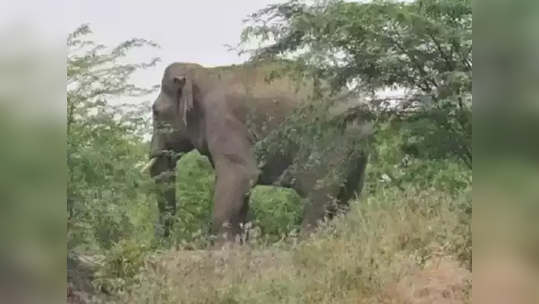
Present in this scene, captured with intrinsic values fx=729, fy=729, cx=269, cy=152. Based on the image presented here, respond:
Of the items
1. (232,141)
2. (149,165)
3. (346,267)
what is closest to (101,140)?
(149,165)

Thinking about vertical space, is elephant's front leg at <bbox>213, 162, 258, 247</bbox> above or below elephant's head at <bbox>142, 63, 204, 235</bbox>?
below

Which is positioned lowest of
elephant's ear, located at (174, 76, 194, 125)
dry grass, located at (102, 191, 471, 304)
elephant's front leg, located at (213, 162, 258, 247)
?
dry grass, located at (102, 191, 471, 304)

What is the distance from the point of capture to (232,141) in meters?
1.71

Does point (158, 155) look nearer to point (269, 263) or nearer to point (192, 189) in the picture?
point (192, 189)

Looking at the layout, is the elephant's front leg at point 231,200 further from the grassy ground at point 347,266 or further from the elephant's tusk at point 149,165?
the elephant's tusk at point 149,165

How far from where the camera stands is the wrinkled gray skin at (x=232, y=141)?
1.67 meters

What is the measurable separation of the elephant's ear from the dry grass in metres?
0.34

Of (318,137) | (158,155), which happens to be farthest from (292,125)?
(158,155)

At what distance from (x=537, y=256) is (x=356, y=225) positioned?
0.40 metres

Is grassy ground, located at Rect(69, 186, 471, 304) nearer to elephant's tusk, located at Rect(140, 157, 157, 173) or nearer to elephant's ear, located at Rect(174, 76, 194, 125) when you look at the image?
elephant's tusk, located at Rect(140, 157, 157, 173)

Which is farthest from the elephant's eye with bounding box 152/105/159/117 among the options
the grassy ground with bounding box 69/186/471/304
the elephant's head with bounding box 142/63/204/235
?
the grassy ground with bounding box 69/186/471/304

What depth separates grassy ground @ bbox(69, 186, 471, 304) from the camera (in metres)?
1.63

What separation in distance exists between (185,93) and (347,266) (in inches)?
21.5

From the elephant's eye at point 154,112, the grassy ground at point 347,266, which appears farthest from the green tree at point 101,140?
the grassy ground at point 347,266
